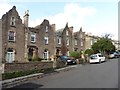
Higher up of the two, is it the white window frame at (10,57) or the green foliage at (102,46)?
the green foliage at (102,46)

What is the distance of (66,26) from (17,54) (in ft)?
66.3

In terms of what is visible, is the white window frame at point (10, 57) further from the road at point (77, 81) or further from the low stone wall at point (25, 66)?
the road at point (77, 81)

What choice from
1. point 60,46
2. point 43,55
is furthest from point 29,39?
point 60,46

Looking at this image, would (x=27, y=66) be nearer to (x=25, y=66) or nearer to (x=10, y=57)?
(x=25, y=66)

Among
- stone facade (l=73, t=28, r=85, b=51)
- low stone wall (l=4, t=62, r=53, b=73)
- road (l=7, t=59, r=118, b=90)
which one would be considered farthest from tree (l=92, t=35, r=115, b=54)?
road (l=7, t=59, r=118, b=90)

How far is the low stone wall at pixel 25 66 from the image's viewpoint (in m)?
25.3

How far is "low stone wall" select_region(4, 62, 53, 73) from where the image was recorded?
25.3 metres

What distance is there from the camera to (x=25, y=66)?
28109 mm

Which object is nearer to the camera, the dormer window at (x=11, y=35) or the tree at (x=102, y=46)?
the dormer window at (x=11, y=35)


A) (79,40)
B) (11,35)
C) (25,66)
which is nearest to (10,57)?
(11,35)

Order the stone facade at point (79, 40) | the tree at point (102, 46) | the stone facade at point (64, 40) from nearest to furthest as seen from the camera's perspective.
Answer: the stone facade at point (64, 40) → the tree at point (102, 46) → the stone facade at point (79, 40)

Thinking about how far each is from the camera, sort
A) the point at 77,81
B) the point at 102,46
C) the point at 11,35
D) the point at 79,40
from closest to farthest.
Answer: the point at 77,81, the point at 11,35, the point at 102,46, the point at 79,40

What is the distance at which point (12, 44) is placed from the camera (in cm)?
3938

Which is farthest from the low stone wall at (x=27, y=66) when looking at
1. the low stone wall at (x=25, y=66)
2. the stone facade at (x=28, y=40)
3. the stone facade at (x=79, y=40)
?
the stone facade at (x=79, y=40)
